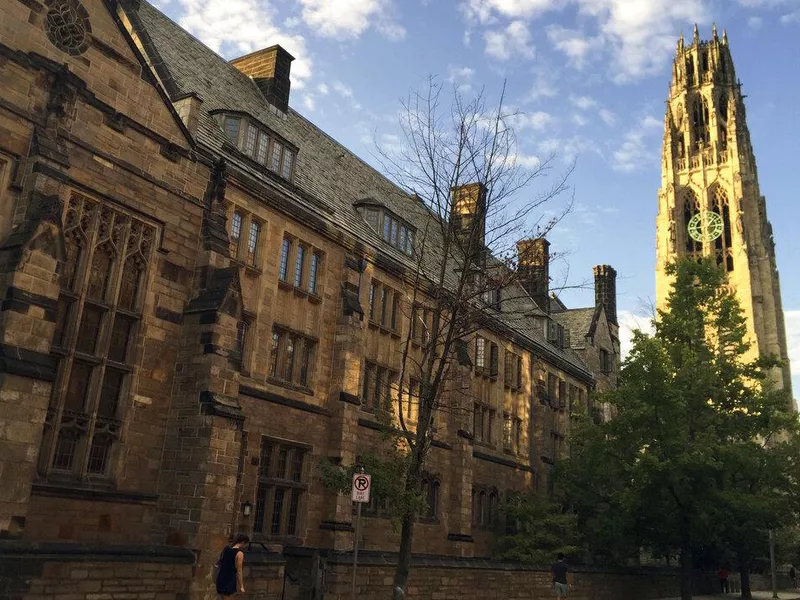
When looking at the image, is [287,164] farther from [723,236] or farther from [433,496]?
[723,236]

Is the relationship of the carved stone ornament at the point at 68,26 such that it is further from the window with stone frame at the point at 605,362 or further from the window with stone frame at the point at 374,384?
the window with stone frame at the point at 605,362

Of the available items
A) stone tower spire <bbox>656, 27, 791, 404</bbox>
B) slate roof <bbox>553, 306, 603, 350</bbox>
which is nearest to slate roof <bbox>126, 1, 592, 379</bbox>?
slate roof <bbox>553, 306, 603, 350</bbox>

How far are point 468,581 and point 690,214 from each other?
7972 cm

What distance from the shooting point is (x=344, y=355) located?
21.8 meters

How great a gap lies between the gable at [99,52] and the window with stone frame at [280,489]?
27.1ft

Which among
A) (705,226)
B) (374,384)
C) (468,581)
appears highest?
(705,226)

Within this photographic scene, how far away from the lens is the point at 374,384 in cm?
2383

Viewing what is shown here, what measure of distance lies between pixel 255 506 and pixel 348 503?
336cm

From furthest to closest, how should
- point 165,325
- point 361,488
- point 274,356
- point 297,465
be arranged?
point 297,465 < point 274,356 < point 165,325 < point 361,488

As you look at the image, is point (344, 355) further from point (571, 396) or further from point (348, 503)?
point (571, 396)

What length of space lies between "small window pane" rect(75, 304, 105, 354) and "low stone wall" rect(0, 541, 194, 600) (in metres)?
4.20

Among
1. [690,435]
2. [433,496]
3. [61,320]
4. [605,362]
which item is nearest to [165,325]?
[61,320]

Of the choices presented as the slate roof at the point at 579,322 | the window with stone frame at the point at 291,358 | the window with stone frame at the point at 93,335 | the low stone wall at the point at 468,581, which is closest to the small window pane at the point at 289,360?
the window with stone frame at the point at 291,358

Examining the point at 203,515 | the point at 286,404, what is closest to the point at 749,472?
the point at 286,404
